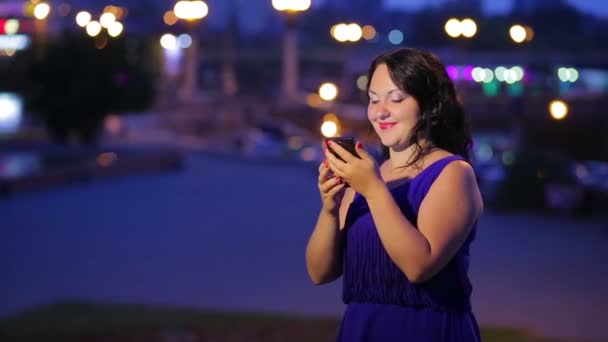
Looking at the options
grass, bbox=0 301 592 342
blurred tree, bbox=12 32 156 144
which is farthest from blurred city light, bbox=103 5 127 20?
grass, bbox=0 301 592 342

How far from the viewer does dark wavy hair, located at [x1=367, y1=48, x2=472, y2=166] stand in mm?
2957

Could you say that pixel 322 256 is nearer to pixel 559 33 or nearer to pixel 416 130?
pixel 416 130

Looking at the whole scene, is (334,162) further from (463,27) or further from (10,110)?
(10,110)

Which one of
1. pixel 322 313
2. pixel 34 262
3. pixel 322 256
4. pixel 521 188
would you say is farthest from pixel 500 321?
pixel 521 188

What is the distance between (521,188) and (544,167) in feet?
1.82

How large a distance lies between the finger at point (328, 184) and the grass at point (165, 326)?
5762mm

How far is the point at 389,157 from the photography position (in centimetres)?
327

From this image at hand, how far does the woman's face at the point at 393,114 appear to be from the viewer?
2941 millimetres

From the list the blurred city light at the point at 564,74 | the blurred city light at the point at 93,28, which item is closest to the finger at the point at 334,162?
the blurred city light at the point at 564,74

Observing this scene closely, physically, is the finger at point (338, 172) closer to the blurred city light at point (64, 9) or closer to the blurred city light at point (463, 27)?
the blurred city light at point (463, 27)

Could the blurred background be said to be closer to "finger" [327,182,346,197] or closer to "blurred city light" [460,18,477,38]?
"blurred city light" [460,18,477,38]

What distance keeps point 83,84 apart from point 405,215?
2955cm

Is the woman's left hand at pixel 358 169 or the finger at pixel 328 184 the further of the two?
the finger at pixel 328 184

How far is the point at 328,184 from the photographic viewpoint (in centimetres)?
291
